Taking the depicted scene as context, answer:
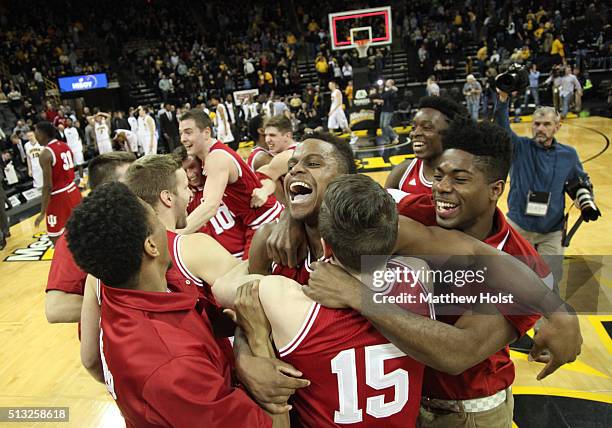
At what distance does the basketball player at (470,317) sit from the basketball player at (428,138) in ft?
2.32

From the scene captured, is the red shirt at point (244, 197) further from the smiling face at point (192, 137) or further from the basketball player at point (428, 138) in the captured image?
the basketball player at point (428, 138)

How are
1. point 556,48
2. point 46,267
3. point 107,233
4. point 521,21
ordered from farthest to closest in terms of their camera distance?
1. point 521,21
2. point 556,48
3. point 46,267
4. point 107,233

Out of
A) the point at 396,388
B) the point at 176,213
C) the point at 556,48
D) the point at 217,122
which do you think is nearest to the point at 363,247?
the point at 396,388

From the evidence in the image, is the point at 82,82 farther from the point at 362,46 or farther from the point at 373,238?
the point at 373,238

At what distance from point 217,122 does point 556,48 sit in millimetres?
11789

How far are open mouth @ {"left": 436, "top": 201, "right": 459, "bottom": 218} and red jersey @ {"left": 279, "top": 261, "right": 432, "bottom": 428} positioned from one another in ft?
2.05

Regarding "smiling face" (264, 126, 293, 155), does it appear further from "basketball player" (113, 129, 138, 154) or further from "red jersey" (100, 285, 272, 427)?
"basketball player" (113, 129, 138, 154)

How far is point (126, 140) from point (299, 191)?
12.7 m

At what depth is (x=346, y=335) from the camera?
4.80 ft

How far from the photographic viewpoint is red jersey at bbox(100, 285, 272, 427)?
1.30 metres

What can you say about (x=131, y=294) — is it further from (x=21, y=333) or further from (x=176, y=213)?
(x=21, y=333)

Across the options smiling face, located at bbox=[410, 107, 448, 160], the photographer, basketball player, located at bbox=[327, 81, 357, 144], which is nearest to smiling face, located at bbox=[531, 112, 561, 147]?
the photographer

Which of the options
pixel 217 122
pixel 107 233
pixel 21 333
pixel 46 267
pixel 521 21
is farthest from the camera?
pixel 521 21

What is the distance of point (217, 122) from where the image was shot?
1385 centimetres
